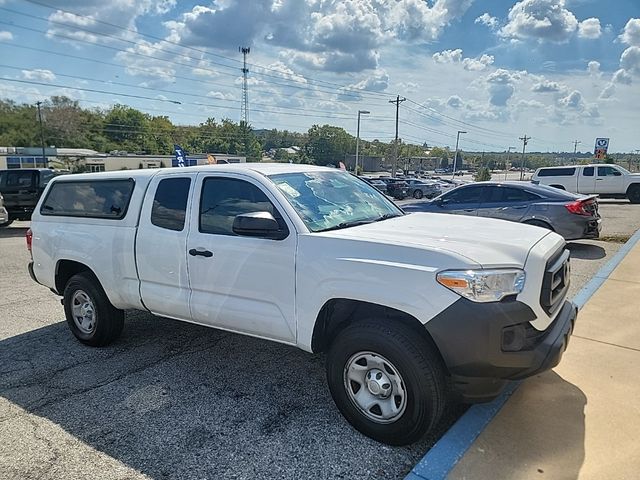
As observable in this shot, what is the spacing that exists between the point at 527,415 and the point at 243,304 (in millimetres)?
2165

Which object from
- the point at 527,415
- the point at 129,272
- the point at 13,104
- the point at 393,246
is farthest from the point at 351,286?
the point at 13,104

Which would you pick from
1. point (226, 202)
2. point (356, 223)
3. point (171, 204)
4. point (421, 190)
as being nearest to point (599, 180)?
point (421, 190)

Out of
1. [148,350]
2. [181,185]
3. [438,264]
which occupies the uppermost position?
[181,185]

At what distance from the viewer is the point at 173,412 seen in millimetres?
3543

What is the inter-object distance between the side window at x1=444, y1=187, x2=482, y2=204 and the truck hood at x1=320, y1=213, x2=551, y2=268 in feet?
21.2

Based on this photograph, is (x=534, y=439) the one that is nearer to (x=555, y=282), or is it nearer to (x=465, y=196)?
(x=555, y=282)

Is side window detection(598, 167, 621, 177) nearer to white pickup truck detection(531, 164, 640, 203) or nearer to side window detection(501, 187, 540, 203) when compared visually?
white pickup truck detection(531, 164, 640, 203)

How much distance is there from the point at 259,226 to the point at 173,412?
60.1 inches

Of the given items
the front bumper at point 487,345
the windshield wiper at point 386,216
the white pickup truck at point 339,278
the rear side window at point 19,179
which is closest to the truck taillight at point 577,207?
the white pickup truck at point 339,278

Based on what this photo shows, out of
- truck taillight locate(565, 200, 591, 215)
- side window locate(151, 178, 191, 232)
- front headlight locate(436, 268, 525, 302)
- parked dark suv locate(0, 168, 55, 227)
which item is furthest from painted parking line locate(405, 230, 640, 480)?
parked dark suv locate(0, 168, 55, 227)

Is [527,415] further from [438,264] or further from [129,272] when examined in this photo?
[129,272]

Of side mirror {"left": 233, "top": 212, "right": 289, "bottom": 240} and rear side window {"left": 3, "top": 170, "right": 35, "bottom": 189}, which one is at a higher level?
side mirror {"left": 233, "top": 212, "right": 289, "bottom": 240}

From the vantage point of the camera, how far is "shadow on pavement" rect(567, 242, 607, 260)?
9016 millimetres

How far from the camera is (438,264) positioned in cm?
286
